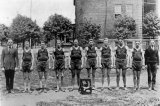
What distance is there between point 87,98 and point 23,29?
50.6 metres

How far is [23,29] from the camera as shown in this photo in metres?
57.8

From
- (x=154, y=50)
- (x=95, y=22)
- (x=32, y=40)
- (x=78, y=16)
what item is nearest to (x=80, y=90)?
(x=154, y=50)

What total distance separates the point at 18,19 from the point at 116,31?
33853 mm

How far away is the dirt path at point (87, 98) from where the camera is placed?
8.39 meters

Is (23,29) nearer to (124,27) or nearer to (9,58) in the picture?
(124,27)

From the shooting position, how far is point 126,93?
10031mm

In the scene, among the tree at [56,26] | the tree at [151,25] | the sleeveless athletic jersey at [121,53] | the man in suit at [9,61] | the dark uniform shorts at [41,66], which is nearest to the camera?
the man in suit at [9,61]

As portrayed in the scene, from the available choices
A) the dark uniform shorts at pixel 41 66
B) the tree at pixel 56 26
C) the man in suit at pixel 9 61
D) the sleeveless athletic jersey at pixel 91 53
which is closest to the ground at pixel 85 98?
the man in suit at pixel 9 61

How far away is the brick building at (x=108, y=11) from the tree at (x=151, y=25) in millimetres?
1352

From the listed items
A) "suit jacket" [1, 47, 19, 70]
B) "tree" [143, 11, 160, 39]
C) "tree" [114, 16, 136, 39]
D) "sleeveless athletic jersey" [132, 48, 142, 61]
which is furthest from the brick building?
"suit jacket" [1, 47, 19, 70]

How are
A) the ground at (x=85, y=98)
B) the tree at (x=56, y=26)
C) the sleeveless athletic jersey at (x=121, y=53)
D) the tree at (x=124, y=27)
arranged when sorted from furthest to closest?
the tree at (x=56, y=26), the tree at (x=124, y=27), the sleeveless athletic jersey at (x=121, y=53), the ground at (x=85, y=98)

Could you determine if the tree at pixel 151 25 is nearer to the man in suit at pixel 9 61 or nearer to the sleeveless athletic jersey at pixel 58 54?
the sleeveless athletic jersey at pixel 58 54

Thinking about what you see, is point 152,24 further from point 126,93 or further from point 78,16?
point 126,93

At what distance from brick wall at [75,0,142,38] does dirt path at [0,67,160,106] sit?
23.0m
